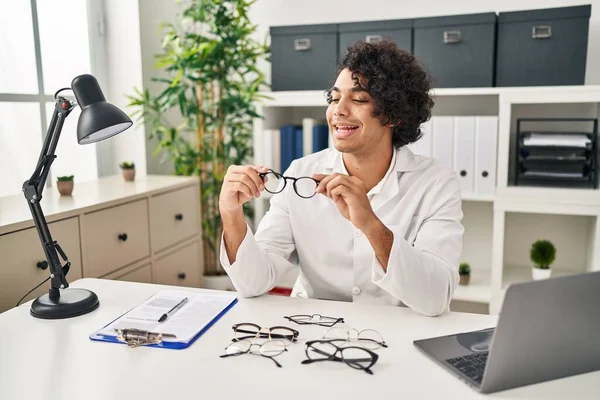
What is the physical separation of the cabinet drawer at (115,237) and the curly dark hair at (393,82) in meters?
1.03

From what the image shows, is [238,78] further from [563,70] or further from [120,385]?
[120,385]

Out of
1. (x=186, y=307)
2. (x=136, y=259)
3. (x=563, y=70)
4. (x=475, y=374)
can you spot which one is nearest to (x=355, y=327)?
(x=475, y=374)

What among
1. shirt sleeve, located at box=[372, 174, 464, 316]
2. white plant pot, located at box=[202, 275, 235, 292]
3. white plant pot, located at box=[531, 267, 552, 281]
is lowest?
white plant pot, located at box=[202, 275, 235, 292]

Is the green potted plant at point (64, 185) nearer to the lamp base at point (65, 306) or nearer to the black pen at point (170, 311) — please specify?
the lamp base at point (65, 306)

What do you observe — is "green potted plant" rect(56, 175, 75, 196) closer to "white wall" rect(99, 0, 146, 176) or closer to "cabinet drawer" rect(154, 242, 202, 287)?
"cabinet drawer" rect(154, 242, 202, 287)

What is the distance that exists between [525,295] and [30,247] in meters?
1.54

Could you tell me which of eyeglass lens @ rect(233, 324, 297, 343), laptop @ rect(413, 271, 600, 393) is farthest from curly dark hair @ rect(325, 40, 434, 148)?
laptop @ rect(413, 271, 600, 393)

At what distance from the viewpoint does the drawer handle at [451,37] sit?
2.50 meters

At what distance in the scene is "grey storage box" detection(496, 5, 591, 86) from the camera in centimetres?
236

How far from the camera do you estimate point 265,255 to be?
152cm

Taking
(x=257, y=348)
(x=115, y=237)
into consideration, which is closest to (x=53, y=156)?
(x=257, y=348)

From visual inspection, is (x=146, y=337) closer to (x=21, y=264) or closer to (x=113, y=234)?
(x=21, y=264)

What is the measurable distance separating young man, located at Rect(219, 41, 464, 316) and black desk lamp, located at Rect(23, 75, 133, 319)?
1.09 feet

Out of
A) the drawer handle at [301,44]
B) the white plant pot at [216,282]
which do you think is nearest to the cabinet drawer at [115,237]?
the white plant pot at [216,282]
